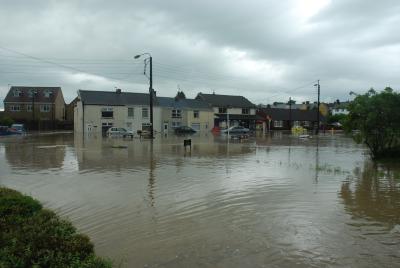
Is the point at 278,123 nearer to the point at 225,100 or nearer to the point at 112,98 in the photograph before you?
the point at 225,100

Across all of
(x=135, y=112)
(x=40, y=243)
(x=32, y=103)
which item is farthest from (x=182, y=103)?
(x=40, y=243)

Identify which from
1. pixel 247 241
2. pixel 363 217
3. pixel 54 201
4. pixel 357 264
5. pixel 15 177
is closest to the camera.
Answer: pixel 357 264

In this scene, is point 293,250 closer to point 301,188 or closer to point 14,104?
point 301,188

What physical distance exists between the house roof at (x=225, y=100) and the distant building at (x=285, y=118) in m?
5.34

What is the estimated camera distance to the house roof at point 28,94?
91125 millimetres

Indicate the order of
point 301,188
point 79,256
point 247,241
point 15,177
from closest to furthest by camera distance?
point 79,256 → point 247,241 → point 301,188 → point 15,177

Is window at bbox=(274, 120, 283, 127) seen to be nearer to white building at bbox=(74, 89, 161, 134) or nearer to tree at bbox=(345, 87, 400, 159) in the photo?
white building at bbox=(74, 89, 161, 134)

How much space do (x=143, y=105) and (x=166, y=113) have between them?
5750 mm

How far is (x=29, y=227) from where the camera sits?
21.2 feet

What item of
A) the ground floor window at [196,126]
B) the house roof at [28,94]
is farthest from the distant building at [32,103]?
the ground floor window at [196,126]

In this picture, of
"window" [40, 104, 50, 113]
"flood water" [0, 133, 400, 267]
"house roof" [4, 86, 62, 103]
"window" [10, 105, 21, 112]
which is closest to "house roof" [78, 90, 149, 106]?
"window" [40, 104, 50, 113]

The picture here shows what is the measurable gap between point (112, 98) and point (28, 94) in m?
26.6

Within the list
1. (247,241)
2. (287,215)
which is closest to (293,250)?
(247,241)

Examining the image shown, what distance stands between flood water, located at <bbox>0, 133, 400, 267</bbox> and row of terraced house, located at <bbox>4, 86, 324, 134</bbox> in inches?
2172
